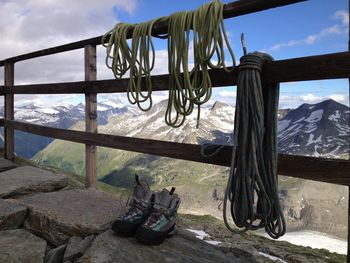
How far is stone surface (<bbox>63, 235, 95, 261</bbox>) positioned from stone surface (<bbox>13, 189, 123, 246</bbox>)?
0.09 m

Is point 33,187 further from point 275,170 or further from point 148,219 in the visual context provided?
point 275,170

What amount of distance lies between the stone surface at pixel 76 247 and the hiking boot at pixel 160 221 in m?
0.50

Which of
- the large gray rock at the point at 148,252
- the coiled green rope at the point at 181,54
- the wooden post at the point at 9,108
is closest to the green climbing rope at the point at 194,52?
the coiled green rope at the point at 181,54

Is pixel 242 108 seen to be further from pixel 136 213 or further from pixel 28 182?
pixel 28 182

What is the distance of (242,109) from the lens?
2980 mm

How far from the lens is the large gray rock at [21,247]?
3.22 metres

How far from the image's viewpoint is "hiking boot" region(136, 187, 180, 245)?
3.14 metres

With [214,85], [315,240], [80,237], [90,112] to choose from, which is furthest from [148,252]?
[315,240]

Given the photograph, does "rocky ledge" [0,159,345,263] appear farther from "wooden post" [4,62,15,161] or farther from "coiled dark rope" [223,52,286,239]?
"wooden post" [4,62,15,161]

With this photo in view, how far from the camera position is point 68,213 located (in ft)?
13.0

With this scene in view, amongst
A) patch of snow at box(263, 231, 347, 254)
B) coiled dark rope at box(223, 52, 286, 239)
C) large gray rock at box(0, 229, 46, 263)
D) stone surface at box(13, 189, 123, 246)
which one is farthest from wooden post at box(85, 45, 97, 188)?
patch of snow at box(263, 231, 347, 254)

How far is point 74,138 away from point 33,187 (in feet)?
3.18

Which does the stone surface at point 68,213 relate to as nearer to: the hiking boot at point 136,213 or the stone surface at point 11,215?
the stone surface at point 11,215

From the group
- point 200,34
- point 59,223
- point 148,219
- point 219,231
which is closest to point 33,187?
point 59,223
